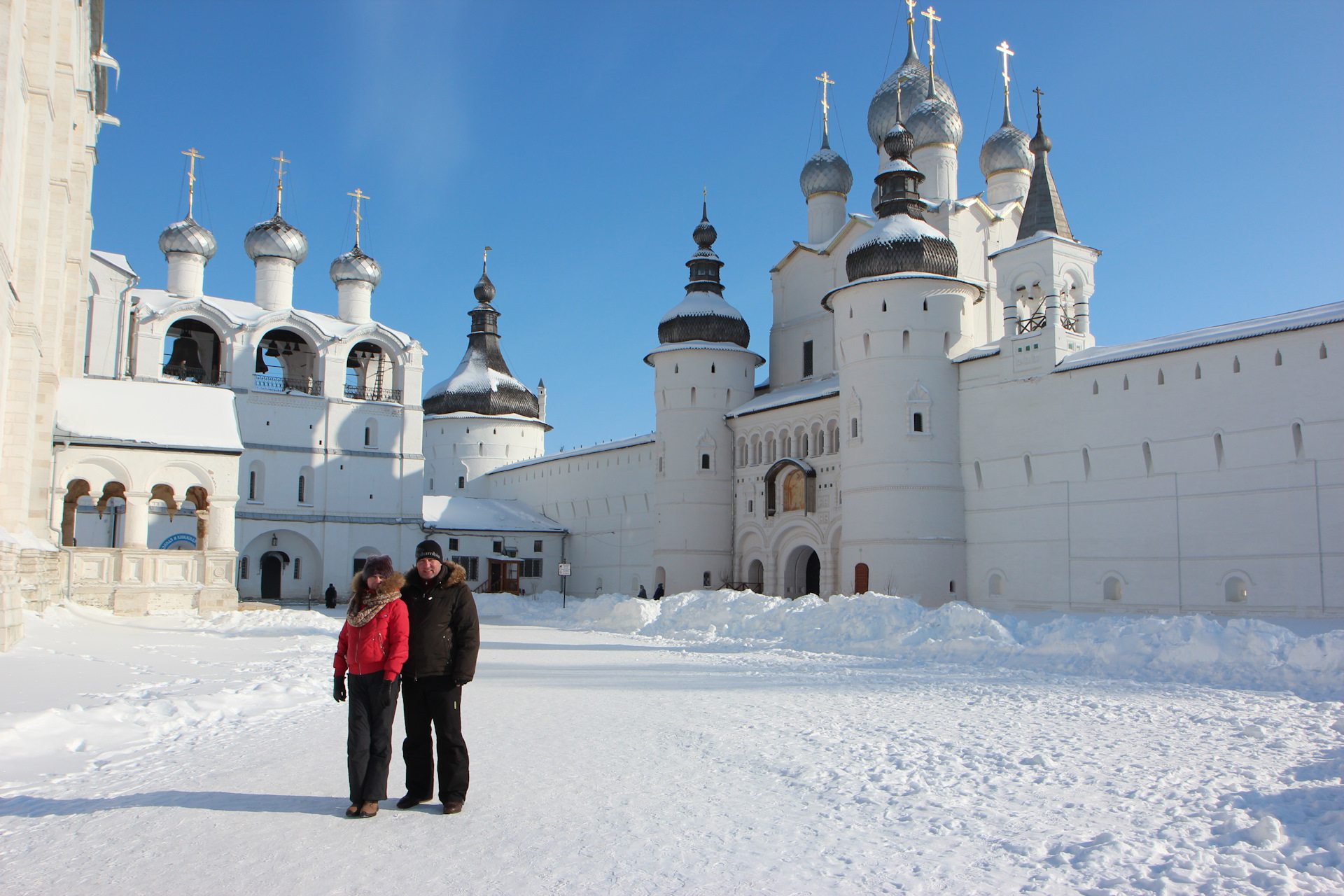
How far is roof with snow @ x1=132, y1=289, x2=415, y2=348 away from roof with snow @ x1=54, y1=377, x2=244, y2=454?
968 cm

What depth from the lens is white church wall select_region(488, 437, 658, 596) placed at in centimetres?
3412

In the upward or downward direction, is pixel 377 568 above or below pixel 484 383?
below

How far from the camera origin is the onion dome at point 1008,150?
29688 millimetres

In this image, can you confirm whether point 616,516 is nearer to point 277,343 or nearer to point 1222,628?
point 277,343

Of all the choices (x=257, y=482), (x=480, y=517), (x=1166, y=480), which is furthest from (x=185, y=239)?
(x=1166, y=480)

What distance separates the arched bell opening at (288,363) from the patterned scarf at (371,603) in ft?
99.1

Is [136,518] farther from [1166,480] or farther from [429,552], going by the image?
[1166,480]

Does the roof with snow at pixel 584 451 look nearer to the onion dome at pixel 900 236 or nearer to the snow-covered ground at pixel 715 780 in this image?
the onion dome at pixel 900 236

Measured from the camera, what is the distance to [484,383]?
44.7 meters

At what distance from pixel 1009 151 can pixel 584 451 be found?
18.0m

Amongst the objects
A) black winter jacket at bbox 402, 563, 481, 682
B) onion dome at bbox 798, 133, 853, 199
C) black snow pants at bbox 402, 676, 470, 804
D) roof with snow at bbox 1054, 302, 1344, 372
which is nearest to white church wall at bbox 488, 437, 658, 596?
onion dome at bbox 798, 133, 853, 199

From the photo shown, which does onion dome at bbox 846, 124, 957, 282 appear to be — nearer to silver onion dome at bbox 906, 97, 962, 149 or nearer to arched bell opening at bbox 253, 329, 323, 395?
silver onion dome at bbox 906, 97, 962, 149

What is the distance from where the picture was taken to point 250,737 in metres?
6.61

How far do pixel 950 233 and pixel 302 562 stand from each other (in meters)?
22.3
